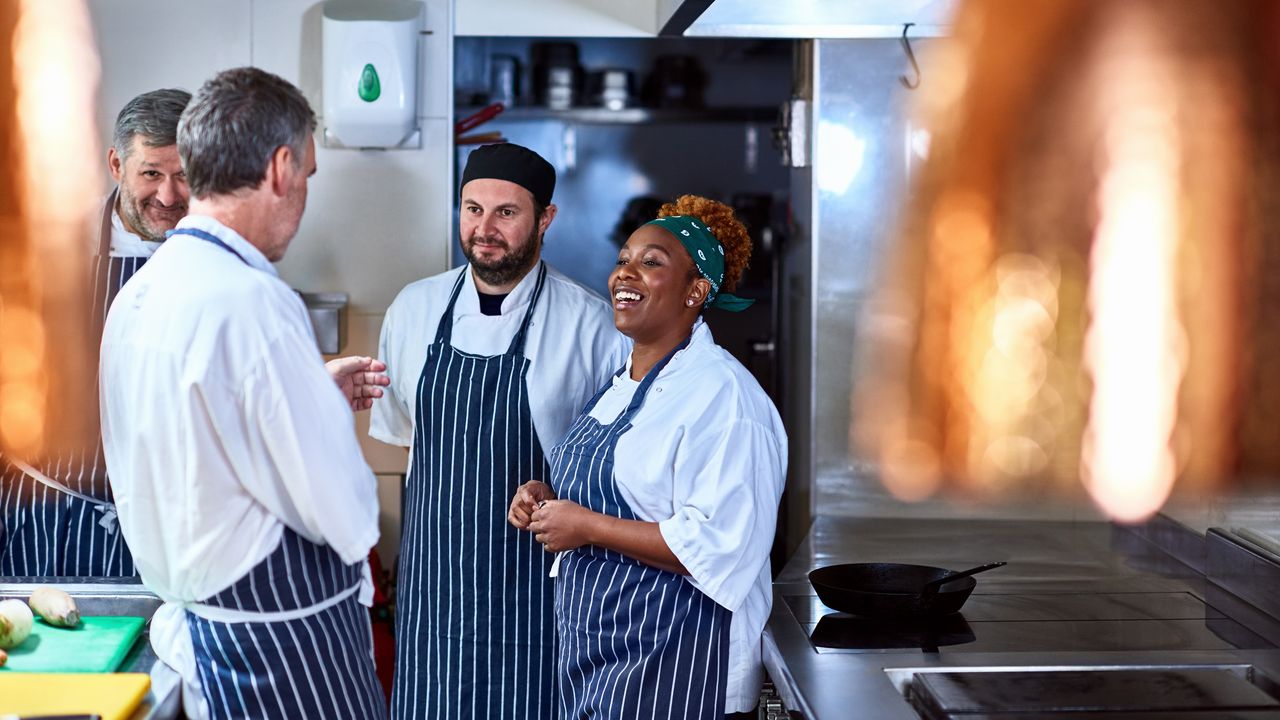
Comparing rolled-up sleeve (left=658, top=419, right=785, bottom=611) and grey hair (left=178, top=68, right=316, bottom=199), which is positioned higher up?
grey hair (left=178, top=68, right=316, bottom=199)

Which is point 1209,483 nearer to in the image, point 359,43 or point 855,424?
point 855,424

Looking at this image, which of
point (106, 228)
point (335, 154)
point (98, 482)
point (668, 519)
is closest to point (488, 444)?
point (668, 519)

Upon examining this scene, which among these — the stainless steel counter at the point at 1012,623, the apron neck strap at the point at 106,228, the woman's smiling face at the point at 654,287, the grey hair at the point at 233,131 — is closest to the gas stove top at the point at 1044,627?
the stainless steel counter at the point at 1012,623

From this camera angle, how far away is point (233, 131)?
4.67 ft

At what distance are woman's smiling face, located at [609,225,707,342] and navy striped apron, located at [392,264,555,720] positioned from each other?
40 centimetres

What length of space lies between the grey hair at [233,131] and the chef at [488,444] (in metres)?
0.94

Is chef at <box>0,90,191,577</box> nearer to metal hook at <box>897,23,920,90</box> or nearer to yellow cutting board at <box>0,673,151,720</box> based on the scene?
yellow cutting board at <box>0,673,151,720</box>

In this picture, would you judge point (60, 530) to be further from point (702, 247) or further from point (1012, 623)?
point (1012, 623)

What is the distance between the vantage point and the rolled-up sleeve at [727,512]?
1826 millimetres

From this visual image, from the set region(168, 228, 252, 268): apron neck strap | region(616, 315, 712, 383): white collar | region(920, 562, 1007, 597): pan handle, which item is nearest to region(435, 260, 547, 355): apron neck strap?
region(616, 315, 712, 383): white collar

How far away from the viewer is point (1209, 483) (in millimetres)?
2510

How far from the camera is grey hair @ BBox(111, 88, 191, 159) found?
2.09 m

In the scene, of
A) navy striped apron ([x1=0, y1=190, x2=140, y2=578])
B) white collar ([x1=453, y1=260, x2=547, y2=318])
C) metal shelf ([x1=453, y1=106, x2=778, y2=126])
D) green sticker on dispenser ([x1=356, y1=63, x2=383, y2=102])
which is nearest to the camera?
navy striped apron ([x1=0, y1=190, x2=140, y2=578])

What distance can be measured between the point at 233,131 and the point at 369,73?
4.31 feet
